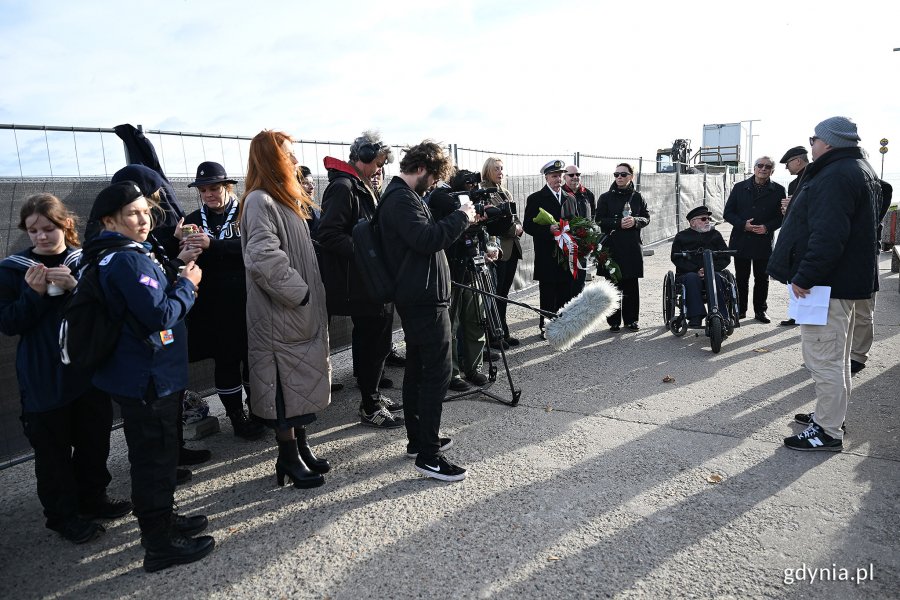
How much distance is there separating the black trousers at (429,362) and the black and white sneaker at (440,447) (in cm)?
11

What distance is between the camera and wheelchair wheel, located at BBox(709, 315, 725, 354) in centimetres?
612

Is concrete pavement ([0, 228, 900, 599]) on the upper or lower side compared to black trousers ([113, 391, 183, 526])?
lower

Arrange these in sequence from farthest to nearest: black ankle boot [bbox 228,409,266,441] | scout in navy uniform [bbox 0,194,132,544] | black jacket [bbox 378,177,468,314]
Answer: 1. black ankle boot [bbox 228,409,266,441]
2. black jacket [bbox 378,177,468,314]
3. scout in navy uniform [bbox 0,194,132,544]

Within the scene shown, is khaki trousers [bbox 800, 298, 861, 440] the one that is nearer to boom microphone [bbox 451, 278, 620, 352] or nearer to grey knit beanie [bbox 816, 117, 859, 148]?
grey knit beanie [bbox 816, 117, 859, 148]

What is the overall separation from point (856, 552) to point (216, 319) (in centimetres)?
389

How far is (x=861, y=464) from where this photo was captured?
3758 millimetres

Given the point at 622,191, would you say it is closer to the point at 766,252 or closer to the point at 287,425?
the point at 766,252

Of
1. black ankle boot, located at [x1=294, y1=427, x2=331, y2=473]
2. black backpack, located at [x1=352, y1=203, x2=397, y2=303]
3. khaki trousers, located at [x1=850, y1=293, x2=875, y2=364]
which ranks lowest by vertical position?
black ankle boot, located at [x1=294, y1=427, x2=331, y2=473]

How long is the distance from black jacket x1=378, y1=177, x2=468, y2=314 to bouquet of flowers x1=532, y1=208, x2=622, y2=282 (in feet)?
10.6

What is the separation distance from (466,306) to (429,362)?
174 cm

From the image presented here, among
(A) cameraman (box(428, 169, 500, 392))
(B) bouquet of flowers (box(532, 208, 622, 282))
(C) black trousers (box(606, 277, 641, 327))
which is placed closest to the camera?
(A) cameraman (box(428, 169, 500, 392))

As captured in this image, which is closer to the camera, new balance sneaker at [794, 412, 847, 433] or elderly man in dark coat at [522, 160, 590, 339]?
new balance sneaker at [794, 412, 847, 433]

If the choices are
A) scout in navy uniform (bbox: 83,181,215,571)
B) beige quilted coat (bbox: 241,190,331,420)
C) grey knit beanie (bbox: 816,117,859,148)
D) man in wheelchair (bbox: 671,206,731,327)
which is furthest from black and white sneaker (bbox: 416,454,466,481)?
man in wheelchair (bbox: 671,206,731,327)

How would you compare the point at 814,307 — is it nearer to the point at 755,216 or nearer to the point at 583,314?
the point at 583,314
